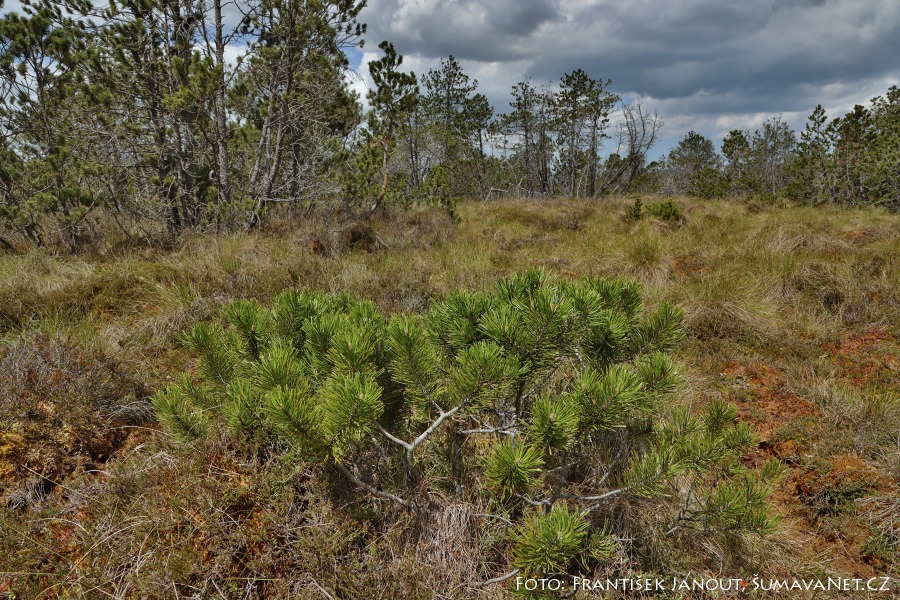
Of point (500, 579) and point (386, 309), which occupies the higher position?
point (386, 309)

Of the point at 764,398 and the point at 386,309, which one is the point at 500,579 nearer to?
the point at 764,398

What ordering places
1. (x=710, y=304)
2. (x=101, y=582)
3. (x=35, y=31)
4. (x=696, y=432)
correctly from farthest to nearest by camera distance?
1. (x=35, y=31)
2. (x=710, y=304)
3. (x=696, y=432)
4. (x=101, y=582)

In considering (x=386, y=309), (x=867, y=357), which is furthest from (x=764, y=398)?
(x=386, y=309)

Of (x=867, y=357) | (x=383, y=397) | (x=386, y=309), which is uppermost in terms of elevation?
(x=383, y=397)

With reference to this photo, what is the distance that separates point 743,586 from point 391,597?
1.43 metres

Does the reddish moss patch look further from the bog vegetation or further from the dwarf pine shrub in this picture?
the dwarf pine shrub

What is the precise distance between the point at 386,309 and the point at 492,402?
299 centimetres

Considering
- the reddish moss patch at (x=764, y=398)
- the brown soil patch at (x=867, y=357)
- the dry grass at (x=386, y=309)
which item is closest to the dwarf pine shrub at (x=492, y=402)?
the dry grass at (x=386, y=309)

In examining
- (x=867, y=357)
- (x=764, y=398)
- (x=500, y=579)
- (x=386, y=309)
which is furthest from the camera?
(x=386, y=309)

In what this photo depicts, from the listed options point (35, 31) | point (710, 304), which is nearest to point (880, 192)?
point (710, 304)

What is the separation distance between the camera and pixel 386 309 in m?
4.29

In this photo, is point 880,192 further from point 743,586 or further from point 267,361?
point 267,361

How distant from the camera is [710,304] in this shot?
4359mm

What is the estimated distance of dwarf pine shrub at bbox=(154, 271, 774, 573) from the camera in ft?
4.18
